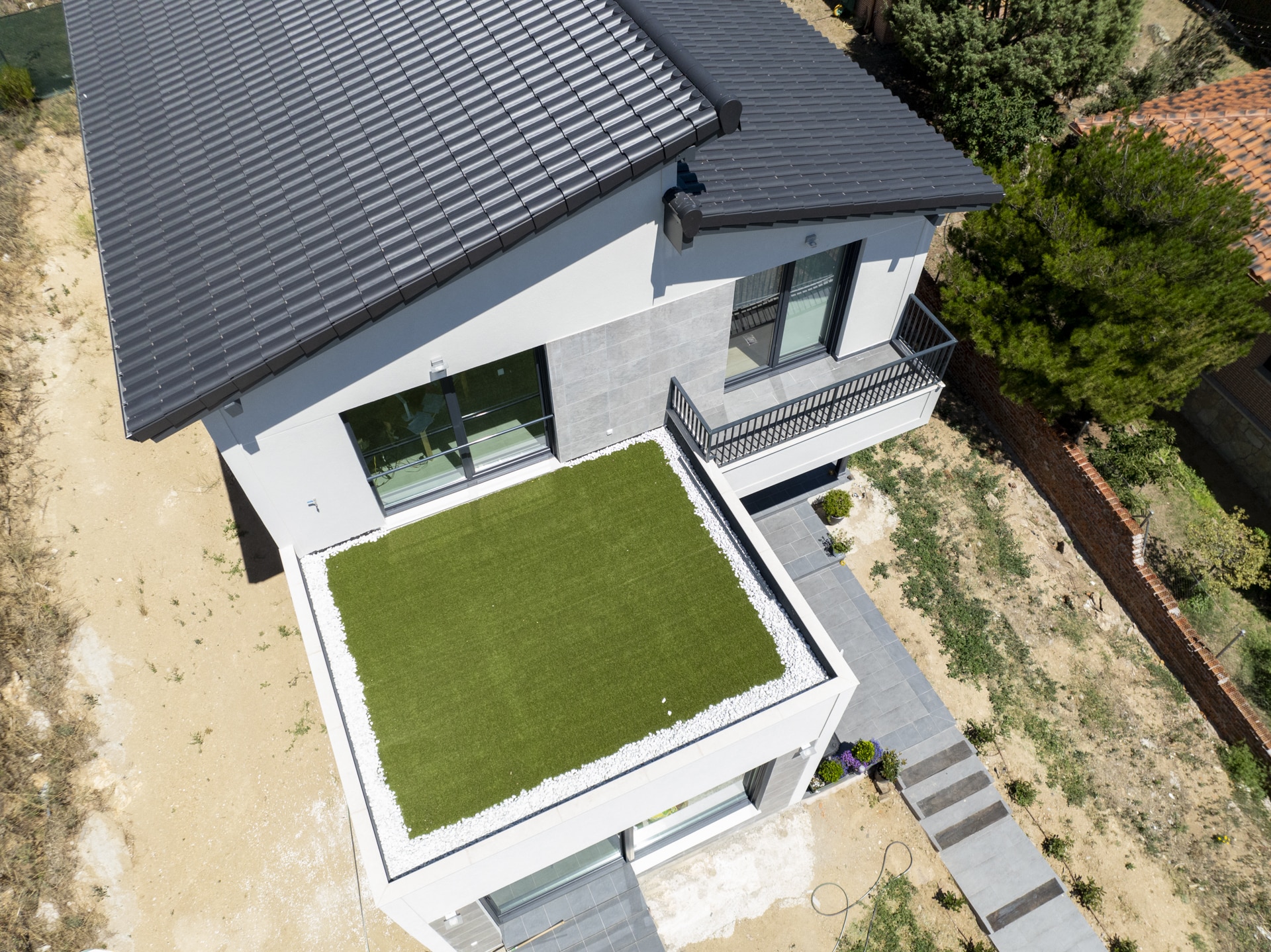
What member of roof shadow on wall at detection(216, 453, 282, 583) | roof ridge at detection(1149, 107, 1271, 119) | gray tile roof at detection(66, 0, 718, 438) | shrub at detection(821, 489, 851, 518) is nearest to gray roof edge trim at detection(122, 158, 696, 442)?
gray tile roof at detection(66, 0, 718, 438)

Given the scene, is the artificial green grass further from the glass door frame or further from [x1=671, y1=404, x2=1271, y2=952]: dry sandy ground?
[x1=671, y1=404, x2=1271, y2=952]: dry sandy ground

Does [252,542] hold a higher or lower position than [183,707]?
higher

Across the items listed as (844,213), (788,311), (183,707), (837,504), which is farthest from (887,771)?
(183,707)

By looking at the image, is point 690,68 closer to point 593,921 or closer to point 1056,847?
point 593,921

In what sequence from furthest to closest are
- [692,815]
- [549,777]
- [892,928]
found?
1. [692,815]
2. [892,928]
3. [549,777]

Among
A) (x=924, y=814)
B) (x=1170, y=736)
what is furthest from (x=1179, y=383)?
(x=924, y=814)
